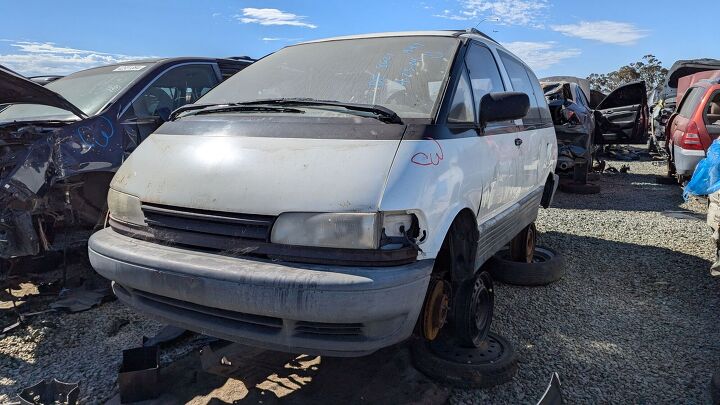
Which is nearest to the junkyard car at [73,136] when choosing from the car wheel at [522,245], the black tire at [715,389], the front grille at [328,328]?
the front grille at [328,328]

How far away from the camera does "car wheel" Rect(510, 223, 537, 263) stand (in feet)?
15.2

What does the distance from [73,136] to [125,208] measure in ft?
6.18

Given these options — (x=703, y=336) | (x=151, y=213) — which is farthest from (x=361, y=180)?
(x=703, y=336)

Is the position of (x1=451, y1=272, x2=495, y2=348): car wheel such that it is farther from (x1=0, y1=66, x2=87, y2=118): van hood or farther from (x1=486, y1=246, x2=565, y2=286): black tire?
(x1=0, y1=66, x2=87, y2=118): van hood

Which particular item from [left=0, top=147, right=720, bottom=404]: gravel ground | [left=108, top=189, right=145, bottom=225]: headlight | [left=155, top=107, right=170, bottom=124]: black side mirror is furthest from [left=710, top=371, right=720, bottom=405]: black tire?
[left=155, top=107, right=170, bottom=124]: black side mirror

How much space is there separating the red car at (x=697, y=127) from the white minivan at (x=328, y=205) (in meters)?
5.99

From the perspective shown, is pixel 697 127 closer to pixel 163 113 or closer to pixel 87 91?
pixel 163 113

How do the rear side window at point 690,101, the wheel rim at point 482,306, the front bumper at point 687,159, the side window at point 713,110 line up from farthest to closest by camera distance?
the rear side window at point 690,101 < the side window at point 713,110 < the front bumper at point 687,159 < the wheel rim at point 482,306

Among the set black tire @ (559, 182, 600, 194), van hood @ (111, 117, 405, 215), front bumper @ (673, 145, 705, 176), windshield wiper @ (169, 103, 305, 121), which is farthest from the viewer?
black tire @ (559, 182, 600, 194)

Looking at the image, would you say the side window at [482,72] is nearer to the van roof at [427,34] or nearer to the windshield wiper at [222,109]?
the van roof at [427,34]

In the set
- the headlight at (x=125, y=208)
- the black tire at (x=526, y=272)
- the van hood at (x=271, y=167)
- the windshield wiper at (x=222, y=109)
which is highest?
the windshield wiper at (x=222, y=109)

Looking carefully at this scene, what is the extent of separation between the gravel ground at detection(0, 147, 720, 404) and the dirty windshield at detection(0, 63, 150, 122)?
191 cm

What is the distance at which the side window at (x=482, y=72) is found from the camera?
3.11 m

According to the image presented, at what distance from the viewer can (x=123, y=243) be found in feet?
8.27
